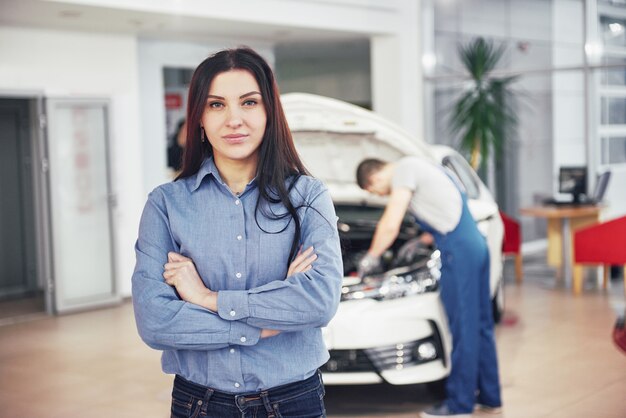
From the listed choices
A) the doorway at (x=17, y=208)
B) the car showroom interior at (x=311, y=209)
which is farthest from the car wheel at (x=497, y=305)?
the doorway at (x=17, y=208)

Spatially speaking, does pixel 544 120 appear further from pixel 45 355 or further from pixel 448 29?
pixel 45 355

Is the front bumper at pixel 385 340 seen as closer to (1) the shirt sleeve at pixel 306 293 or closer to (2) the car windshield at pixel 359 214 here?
(2) the car windshield at pixel 359 214

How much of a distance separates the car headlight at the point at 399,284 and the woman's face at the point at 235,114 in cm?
278

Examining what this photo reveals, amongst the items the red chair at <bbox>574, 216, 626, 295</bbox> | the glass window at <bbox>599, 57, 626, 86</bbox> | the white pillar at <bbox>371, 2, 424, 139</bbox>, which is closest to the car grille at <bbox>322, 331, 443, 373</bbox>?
the red chair at <bbox>574, 216, 626, 295</bbox>

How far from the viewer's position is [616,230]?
841cm

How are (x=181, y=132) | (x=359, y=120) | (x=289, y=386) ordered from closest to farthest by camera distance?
(x=289, y=386), (x=359, y=120), (x=181, y=132)

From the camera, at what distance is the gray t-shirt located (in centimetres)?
452

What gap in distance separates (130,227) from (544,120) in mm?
5396

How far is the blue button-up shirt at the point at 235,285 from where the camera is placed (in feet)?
6.13

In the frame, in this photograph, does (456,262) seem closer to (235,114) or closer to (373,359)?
(373,359)

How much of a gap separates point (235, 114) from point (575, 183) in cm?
843

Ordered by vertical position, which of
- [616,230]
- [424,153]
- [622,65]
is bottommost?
[616,230]

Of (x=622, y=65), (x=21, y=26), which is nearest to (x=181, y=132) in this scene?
Answer: (x=21, y=26)

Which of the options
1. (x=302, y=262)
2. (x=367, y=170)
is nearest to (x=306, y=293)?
(x=302, y=262)
